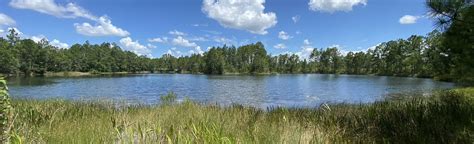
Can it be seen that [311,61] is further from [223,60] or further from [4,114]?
[4,114]

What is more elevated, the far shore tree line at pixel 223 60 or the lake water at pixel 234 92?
the far shore tree line at pixel 223 60

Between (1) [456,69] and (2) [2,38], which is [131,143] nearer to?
(1) [456,69]

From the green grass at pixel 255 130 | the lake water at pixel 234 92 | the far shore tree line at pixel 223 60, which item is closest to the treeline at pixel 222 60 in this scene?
the far shore tree line at pixel 223 60

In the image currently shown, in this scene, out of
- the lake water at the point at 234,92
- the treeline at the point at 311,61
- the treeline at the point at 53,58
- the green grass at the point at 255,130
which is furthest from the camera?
the treeline at the point at 311,61

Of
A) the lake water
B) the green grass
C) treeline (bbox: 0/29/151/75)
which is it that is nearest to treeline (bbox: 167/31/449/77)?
treeline (bbox: 0/29/151/75)

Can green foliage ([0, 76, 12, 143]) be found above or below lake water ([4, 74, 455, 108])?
above

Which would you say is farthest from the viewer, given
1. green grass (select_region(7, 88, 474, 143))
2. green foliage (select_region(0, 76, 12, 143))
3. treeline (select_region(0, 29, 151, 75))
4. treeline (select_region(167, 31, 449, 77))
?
treeline (select_region(167, 31, 449, 77))

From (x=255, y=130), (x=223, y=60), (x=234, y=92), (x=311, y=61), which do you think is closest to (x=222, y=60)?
(x=223, y=60)

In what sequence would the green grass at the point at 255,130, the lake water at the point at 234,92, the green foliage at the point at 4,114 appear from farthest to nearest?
the lake water at the point at 234,92, the green grass at the point at 255,130, the green foliage at the point at 4,114

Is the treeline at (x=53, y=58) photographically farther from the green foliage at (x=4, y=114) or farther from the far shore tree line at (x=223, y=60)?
the green foliage at (x=4, y=114)

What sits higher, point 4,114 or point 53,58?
point 53,58

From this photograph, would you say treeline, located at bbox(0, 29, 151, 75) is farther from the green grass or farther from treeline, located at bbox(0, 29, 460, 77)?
the green grass

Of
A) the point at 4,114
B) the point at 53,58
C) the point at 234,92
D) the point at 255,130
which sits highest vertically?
the point at 53,58

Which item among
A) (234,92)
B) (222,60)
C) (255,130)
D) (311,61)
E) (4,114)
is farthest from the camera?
(311,61)
